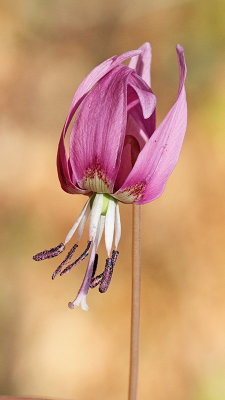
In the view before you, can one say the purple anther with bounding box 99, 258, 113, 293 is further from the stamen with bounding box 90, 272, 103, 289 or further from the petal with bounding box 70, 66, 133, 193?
the petal with bounding box 70, 66, 133, 193

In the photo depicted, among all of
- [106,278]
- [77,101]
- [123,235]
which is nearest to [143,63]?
[77,101]

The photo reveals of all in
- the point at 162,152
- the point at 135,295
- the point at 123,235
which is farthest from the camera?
the point at 123,235

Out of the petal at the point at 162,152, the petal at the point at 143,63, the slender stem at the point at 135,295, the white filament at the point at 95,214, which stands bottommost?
the slender stem at the point at 135,295

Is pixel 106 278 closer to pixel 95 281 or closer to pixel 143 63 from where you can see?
pixel 95 281

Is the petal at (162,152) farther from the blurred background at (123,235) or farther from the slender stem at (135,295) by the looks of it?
the blurred background at (123,235)

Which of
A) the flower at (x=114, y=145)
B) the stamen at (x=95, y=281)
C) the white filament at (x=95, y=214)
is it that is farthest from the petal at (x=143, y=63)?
the stamen at (x=95, y=281)

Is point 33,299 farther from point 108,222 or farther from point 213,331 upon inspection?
point 108,222

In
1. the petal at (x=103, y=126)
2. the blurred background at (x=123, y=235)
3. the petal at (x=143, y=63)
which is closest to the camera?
the petal at (x=103, y=126)
